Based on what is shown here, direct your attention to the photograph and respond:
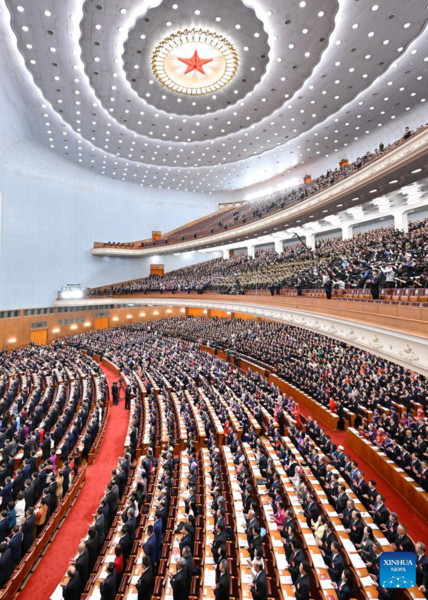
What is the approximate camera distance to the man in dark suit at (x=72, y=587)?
3.42 m

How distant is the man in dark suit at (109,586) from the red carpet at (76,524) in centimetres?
120

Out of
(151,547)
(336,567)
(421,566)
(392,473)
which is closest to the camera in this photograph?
(421,566)

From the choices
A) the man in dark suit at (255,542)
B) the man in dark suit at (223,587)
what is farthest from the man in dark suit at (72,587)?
the man in dark suit at (255,542)

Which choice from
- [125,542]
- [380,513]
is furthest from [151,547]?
[380,513]

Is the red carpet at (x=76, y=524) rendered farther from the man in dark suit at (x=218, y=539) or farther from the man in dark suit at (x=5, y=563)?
the man in dark suit at (x=218, y=539)

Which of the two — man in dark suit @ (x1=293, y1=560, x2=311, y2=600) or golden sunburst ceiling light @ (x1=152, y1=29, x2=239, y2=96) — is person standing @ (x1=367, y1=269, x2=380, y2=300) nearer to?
man in dark suit @ (x1=293, y1=560, x2=311, y2=600)

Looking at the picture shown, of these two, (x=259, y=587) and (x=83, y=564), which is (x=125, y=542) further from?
(x=259, y=587)

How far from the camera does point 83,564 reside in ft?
12.2

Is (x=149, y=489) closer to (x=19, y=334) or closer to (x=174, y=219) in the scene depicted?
(x=19, y=334)

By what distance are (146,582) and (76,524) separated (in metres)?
2.34

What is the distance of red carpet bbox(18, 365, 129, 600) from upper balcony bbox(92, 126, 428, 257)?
37.4 feet

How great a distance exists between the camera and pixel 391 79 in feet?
43.7

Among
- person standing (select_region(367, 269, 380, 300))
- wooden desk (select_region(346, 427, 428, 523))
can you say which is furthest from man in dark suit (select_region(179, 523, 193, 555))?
person standing (select_region(367, 269, 380, 300))

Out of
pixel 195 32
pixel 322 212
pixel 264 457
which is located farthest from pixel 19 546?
pixel 322 212
